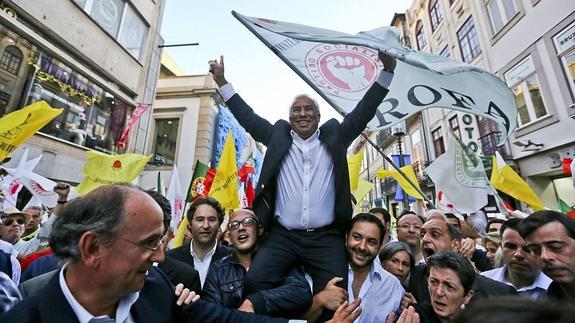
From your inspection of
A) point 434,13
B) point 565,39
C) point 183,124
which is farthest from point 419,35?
point 183,124

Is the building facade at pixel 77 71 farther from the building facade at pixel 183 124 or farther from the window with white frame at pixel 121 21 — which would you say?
the building facade at pixel 183 124

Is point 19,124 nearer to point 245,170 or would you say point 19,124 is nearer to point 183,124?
point 245,170

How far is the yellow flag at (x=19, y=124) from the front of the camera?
4066 mm

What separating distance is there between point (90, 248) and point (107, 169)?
507 centimetres

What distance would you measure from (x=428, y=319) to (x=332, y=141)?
5.01 feet

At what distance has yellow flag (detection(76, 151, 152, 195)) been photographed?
5.56 meters

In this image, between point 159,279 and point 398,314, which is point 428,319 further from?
point 159,279

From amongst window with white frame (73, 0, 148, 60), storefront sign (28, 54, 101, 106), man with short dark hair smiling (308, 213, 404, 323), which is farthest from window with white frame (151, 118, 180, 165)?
man with short dark hair smiling (308, 213, 404, 323)

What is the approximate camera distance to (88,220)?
4.40ft

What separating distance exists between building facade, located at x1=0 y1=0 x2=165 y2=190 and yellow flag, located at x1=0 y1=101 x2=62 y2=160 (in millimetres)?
4840

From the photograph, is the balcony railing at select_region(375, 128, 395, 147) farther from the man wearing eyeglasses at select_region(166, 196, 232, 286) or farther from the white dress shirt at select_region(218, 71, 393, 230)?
the white dress shirt at select_region(218, 71, 393, 230)

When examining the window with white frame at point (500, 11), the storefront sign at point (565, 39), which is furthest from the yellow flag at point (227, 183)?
the window with white frame at point (500, 11)

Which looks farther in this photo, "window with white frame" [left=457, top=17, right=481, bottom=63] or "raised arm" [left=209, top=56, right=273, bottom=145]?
"window with white frame" [left=457, top=17, right=481, bottom=63]

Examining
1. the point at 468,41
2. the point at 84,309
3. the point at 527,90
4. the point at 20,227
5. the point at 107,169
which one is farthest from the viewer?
the point at 468,41
